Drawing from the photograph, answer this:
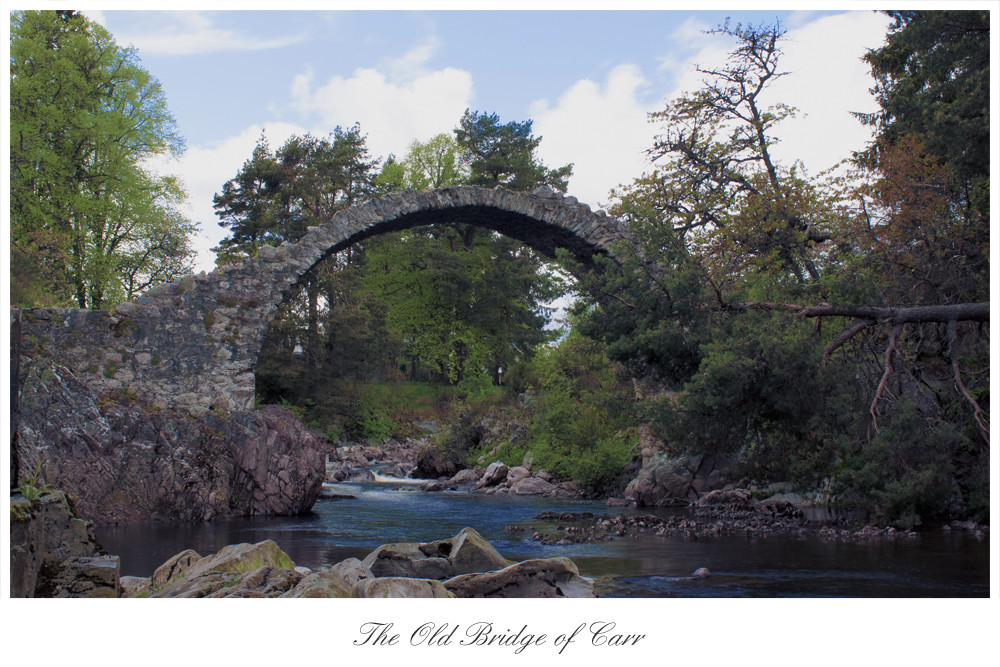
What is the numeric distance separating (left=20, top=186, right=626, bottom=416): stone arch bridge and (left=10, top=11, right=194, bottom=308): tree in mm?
5448

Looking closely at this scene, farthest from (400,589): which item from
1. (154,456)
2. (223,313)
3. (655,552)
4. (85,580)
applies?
(223,313)

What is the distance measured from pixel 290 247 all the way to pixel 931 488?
866cm

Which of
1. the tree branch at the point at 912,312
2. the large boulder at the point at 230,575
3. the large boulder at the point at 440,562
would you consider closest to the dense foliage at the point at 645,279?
the tree branch at the point at 912,312

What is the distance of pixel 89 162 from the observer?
17.8 meters

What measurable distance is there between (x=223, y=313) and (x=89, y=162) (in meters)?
9.55

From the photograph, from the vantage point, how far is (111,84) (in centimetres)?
1780

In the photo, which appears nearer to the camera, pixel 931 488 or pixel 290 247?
pixel 931 488

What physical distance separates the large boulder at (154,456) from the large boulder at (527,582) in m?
5.80

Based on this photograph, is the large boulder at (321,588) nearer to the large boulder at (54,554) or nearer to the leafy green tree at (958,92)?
the large boulder at (54,554)

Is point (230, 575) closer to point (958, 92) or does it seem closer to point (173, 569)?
point (173, 569)

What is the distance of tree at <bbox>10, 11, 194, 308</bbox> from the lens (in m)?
16.1

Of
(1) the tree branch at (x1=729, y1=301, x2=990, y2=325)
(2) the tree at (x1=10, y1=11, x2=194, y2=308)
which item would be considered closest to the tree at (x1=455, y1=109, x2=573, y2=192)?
(2) the tree at (x1=10, y1=11, x2=194, y2=308)

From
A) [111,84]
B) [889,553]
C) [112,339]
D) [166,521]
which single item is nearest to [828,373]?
[889,553]

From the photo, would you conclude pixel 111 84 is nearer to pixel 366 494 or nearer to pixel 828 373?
pixel 366 494
